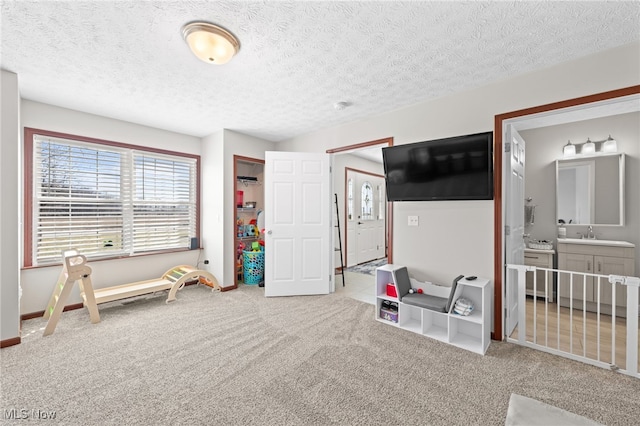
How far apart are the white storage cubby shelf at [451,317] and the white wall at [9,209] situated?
347 cm

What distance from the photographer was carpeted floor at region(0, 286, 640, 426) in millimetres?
1623

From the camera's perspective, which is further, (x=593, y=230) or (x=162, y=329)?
(x=593, y=230)

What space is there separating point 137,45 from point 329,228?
9.46 ft

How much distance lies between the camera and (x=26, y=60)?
7.18ft

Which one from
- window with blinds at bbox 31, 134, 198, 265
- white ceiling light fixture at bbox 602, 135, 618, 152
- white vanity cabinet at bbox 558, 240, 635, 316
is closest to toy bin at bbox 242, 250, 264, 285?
window with blinds at bbox 31, 134, 198, 265

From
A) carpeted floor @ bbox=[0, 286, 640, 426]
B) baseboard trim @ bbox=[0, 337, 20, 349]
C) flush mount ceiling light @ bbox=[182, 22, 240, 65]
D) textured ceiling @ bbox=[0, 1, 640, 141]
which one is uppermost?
textured ceiling @ bbox=[0, 1, 640, 141]

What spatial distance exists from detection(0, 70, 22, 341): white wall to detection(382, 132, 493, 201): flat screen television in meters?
3.55

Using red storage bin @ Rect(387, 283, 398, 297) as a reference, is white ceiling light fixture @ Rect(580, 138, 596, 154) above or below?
above

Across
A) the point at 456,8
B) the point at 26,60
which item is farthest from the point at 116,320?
the point at 456,8

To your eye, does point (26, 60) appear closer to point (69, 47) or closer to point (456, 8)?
point (69, 47)

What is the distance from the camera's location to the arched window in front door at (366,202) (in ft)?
20.4

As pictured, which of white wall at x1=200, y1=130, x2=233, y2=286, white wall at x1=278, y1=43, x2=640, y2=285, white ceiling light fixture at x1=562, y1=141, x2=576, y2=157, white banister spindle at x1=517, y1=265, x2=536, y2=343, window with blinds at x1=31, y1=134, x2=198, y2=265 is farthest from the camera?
white wall at x1=200, y1=130, x2=233, y2=286

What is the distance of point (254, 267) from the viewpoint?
14.5 feet

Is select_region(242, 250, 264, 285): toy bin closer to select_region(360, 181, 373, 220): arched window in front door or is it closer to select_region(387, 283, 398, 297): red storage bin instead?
select_region(387, 283, 398, 297): red storage bin
